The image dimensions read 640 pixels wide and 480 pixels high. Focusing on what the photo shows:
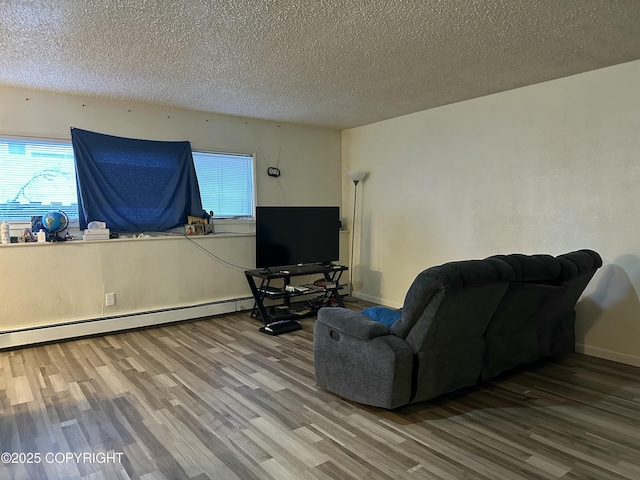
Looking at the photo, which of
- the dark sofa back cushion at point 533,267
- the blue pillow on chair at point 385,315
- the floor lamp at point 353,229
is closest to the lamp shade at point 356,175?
the floor lamp at point 353,229

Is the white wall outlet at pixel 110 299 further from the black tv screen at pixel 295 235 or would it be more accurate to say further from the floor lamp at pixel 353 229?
the floor lamp at pixel 353 229

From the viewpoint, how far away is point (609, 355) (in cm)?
362

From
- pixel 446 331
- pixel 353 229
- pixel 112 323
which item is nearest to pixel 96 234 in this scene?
pixel 112 323

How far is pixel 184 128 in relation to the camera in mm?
4914

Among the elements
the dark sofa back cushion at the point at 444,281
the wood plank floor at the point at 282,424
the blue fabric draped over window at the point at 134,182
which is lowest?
the wood plank floor at the point at 282,424

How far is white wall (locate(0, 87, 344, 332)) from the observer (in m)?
4.01

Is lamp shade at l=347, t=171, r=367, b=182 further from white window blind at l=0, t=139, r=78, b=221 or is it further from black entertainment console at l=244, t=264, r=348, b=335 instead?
white window blind at l=0, t=139, r=78, b=221

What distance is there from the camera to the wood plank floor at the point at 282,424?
2.12 m

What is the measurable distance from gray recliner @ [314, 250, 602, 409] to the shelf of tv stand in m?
1.82

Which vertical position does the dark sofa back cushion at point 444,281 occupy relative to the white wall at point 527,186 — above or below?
below

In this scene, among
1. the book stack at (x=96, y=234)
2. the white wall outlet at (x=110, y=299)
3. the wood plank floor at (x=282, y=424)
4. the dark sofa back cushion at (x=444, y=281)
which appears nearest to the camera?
the wood plank floor at (x=282, y=424)

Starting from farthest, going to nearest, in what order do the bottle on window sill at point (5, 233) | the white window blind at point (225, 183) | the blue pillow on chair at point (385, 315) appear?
the white window blind at point (225, 183) < the bottle on window sill at point (5, 233) < the blue pillow on chair at point (385, 315)

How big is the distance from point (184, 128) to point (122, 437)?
3499 millimetres

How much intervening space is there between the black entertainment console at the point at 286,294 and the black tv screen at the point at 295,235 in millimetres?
124
